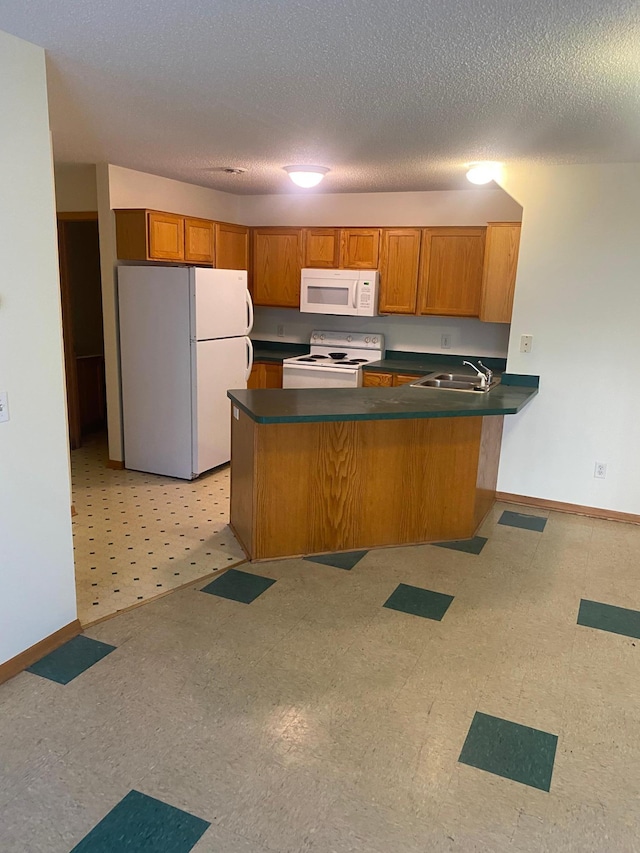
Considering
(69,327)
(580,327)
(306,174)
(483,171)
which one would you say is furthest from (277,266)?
(580,327)

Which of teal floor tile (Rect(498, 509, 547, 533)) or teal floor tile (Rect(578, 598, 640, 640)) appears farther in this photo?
teal floor tile (Rect(498, 509, 547, 533))

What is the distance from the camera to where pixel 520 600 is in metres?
3.11

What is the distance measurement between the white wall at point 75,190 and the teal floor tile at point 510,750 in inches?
177

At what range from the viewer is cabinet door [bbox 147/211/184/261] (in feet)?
14.8

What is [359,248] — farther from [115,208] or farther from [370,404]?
[370,404]

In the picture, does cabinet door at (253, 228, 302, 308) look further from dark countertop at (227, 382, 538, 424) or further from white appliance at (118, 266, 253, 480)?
dark countertop at (227, 382, 538, 424)

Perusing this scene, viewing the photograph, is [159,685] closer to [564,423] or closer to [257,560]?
[257,560]

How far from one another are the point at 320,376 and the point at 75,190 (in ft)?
8.12

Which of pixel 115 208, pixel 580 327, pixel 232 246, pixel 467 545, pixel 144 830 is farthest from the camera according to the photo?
pixel 232 246

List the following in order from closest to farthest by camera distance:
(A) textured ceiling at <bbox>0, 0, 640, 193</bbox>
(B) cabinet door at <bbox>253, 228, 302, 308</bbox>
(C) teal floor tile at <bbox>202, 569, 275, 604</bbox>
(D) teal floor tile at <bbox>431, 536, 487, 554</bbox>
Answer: (A) textured ceiling at <bbox>0, 0, 640, 193</bbox>, (C) teal floor tile at <bbox>202, 569, 275, 604</bbox>, (D) teal floor tile at <bbox>431, 536, 487, 554</bbox>, (B) cabinet door at <bbox>253, 228, 302, 308</bbox>

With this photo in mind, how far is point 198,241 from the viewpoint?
16.6ft

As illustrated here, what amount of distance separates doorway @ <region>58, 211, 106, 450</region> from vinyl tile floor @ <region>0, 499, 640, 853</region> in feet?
10.3

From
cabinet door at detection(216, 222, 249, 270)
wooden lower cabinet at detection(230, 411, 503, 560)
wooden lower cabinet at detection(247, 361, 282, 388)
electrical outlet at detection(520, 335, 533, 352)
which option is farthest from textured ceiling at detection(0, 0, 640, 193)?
wooden lower cabinet at detection(247, 361, 282, 388)

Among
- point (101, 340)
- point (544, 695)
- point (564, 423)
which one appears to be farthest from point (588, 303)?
point (101, 340)
